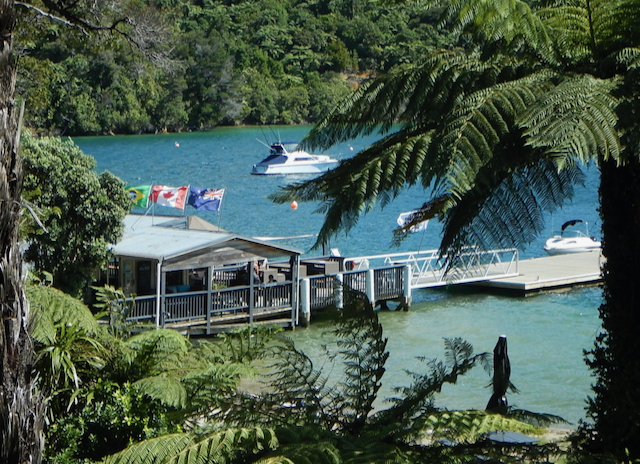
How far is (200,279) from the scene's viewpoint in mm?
20016

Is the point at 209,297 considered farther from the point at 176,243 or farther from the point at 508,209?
the point at 508,209

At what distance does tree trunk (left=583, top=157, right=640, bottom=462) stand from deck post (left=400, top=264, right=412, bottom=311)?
16.6 meters

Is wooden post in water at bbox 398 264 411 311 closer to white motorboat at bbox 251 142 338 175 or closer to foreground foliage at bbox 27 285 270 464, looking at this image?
foreground foliage at bbox 27 285 270 464

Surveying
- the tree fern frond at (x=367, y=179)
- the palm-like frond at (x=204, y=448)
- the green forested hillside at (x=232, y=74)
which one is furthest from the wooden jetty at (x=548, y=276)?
the green forested hillside at (x=232, y=74)

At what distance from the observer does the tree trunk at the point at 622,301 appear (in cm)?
512

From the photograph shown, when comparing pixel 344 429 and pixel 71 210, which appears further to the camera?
pixel 71 210

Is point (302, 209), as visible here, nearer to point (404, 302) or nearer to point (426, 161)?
point (404, 302)

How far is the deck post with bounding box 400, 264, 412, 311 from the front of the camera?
2189 centimetres

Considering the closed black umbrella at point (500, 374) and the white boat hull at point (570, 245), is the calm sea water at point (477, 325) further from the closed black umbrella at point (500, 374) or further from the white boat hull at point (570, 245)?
the white boat hull at point (570, 245)

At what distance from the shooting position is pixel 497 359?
393 inches

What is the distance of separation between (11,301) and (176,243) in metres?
15.3

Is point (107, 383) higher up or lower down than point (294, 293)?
lower down

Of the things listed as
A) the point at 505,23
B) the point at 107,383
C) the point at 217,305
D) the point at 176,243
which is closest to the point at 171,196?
the point at 176,243

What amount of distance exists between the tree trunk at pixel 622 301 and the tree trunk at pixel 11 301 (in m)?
3.45
